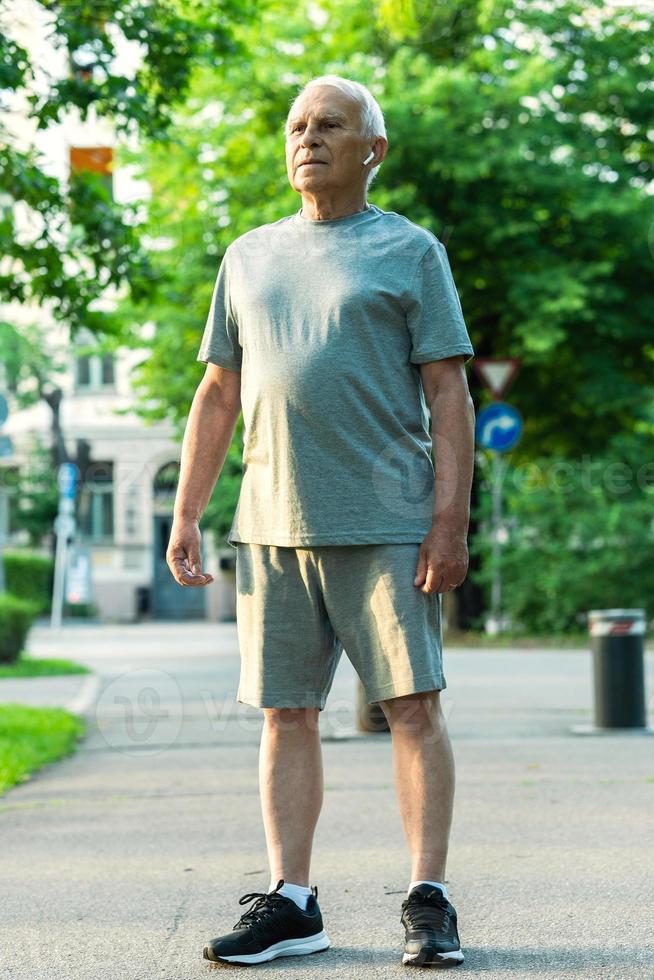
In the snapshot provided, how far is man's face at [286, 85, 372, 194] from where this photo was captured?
3.87m

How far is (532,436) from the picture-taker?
24344mm

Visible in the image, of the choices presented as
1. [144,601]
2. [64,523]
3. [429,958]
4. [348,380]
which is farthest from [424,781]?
[144,601]

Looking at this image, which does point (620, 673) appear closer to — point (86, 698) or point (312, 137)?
point (86, 698)

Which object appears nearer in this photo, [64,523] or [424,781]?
[424,781]

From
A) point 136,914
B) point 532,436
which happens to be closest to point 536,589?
point 532,436

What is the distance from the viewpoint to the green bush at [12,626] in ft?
53.4

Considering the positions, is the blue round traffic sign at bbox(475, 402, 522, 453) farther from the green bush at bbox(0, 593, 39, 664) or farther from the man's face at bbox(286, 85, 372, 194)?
the man's face at bbox(286, 85, 372, 194)

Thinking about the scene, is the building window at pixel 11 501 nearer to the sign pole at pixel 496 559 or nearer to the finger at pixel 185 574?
the sign pole at pixel 496 559

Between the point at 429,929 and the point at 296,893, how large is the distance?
0.36 m

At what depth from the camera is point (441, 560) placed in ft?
12.2

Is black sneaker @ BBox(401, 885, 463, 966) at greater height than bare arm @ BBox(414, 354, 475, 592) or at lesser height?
lesser

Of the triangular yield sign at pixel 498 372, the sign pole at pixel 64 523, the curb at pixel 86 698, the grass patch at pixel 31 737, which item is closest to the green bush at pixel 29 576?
the sign pole at pixel 64 523
